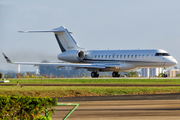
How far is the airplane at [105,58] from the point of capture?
187 feet

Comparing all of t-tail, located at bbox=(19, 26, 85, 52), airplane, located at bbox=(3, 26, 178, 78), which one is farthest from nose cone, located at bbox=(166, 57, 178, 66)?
t-tail, located at bbox=(19, 26, 85, 52)

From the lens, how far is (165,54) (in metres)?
57.0

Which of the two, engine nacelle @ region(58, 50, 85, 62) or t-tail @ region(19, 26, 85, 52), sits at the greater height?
t-tail @ region(19, 26, 85, 52)

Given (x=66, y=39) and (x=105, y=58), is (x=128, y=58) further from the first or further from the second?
(x=66, y=39)

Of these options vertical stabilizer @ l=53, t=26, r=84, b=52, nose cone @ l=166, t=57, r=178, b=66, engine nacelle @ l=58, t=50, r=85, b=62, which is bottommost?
nose cone @ l=166, t=57, r=178, b=66

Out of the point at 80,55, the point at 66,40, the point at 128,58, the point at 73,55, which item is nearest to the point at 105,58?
the point at 128,58

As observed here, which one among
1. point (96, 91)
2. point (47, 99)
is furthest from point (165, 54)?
point (47, 99)

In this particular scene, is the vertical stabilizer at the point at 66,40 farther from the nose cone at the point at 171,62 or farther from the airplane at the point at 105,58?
the nose cone at the point at 171,62

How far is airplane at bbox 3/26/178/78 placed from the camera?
56906 millimetres

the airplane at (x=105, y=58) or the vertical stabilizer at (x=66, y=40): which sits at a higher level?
the vertical stabilizer at (x=66, y=40)

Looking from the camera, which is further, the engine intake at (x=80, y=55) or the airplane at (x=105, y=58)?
the engine intake at (x=80, y=55)

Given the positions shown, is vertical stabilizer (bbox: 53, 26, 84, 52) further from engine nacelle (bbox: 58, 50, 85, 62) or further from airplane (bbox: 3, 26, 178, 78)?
engine nacelle (bbox: 58, 50, 85, 62)

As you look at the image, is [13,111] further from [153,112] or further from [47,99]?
[153,112]

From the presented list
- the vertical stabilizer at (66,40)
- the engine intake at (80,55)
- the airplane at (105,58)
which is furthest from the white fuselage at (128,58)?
the vertical stabilizer at (66,40)
